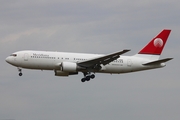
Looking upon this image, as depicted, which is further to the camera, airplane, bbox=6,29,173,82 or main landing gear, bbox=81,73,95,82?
main landing gear, bbox=81,73,95,82

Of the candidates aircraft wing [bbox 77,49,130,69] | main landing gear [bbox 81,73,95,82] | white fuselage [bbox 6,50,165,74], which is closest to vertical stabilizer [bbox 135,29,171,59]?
white fuselage [bbox 6,50,165,74]

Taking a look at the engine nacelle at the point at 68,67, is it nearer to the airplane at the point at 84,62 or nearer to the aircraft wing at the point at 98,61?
the airplane at the point at 84,62

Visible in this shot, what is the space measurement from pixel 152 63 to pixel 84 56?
9891 millimetres

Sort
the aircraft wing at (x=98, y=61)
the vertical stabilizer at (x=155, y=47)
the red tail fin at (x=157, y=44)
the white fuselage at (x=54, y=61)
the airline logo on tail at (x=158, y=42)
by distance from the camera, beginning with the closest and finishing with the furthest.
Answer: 1. the aircraft wing at (x=98, y=61)
2. the white fuselage at (x=54, y=61)
3. the vertical stabilizer at (x=155, y=47)
4. the red tail fin at (x=157, y=44)
5. the airline logo on tail at (x=158, y=42)

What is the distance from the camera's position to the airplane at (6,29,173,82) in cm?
7362

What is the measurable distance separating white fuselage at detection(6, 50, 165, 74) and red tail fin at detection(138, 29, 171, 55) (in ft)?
12.4

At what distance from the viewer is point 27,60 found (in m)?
73.7

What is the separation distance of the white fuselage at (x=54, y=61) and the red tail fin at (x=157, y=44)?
3.78 m

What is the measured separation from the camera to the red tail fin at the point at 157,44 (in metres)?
81.1

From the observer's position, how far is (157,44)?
269 feet

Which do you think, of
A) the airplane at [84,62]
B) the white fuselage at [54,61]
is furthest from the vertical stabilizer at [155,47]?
the white fuselage at [54,61]

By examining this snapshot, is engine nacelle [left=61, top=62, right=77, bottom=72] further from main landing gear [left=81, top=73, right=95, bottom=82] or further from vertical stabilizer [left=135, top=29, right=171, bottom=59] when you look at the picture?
vertical stabilizer [left=135, top=29, right=171, bottom=59]

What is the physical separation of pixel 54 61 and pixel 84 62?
4088mm

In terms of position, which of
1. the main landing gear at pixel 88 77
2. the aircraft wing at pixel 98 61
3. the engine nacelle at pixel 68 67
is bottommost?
the main landing gear at pixel 88 77
